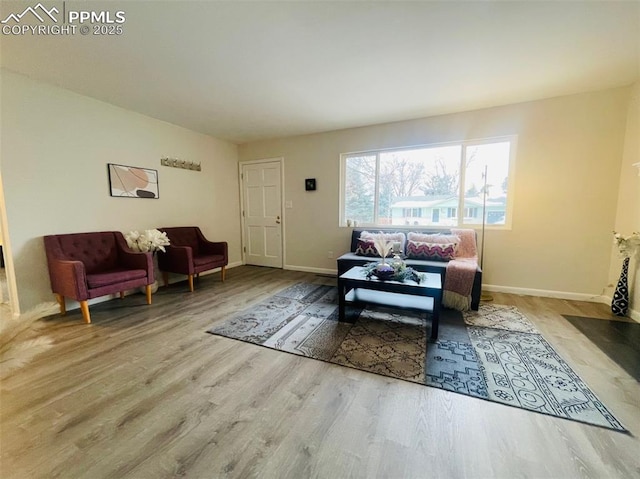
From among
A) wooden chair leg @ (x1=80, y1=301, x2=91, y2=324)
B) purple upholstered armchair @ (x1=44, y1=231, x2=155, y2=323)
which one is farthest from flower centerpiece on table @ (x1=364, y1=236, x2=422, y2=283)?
wooden chair leg @ (x1=80, y1=301, x2=91, y2=324)

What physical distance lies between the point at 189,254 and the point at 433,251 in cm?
323

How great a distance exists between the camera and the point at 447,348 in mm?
2131

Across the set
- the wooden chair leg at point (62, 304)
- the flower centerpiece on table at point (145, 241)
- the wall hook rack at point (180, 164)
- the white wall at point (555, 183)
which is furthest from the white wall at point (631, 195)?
the wooden chair leg at point (62, 304)

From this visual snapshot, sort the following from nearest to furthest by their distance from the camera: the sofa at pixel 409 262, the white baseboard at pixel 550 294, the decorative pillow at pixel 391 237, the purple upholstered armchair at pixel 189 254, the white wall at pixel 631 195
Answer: the white wall at pixel 631 195 < the sofa at pixel 409 262 < the white baseboard at pixel 550 294 < the purple upholstered armchair at pixel 189 254 < the decorative pillow at pixel 391 237

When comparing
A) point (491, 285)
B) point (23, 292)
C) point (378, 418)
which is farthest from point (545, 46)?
point (23, 292)

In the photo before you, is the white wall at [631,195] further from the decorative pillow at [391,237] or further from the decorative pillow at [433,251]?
the decorative pillow at [391,237]

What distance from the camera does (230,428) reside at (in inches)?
54.6

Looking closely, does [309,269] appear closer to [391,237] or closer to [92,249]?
[391,237]

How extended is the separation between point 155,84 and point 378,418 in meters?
3.53

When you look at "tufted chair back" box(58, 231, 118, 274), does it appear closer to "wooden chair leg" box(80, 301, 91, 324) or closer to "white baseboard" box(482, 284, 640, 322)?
"wooden chair leg" box(80, 301, 91, 324)

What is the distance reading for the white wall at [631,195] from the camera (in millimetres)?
2639

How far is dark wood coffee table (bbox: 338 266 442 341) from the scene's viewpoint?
2270mm

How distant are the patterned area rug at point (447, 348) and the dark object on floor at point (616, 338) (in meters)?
0.40

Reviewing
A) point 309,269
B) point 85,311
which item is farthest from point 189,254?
point 309,269
